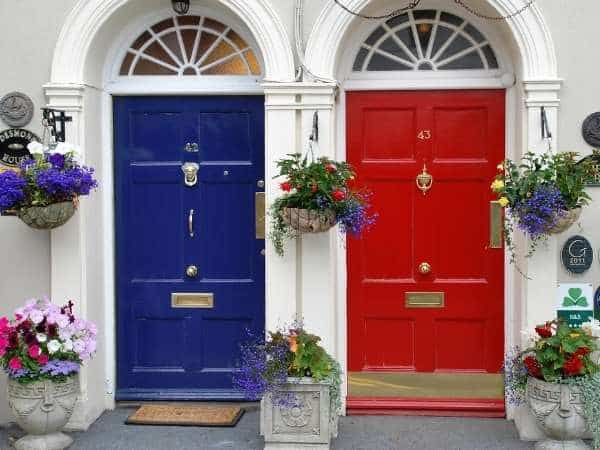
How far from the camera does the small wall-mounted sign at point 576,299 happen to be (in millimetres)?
6535

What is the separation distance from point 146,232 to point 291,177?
1555 millimetres

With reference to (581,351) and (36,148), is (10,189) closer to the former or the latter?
(36,148)

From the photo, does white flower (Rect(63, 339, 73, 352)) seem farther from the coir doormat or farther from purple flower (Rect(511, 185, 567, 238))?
purple flower (Rect(511, 185, 567, 238))

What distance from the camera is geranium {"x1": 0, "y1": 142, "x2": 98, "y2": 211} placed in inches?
240

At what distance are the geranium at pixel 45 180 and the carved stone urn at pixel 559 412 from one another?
3156 mm

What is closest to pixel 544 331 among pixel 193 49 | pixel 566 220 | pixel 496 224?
pixel 566 220

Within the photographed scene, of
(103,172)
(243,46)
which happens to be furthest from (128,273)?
(243,46)

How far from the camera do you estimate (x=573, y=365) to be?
5.90 metres

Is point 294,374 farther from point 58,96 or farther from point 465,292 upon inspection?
point 58,96

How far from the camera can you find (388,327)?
707 centimetres

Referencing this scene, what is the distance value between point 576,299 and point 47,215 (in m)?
3.54

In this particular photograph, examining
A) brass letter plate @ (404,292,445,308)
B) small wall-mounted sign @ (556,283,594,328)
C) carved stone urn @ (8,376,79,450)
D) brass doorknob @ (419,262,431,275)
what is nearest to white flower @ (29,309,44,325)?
carved stone urn @ (8,376,79,450)

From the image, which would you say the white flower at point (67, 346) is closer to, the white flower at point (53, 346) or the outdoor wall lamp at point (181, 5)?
the white flower at point (53, 346)

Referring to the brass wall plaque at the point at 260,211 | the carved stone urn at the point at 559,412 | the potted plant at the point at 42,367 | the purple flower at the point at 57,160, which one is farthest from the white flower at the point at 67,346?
the carved stone urn at the point at 559,412
